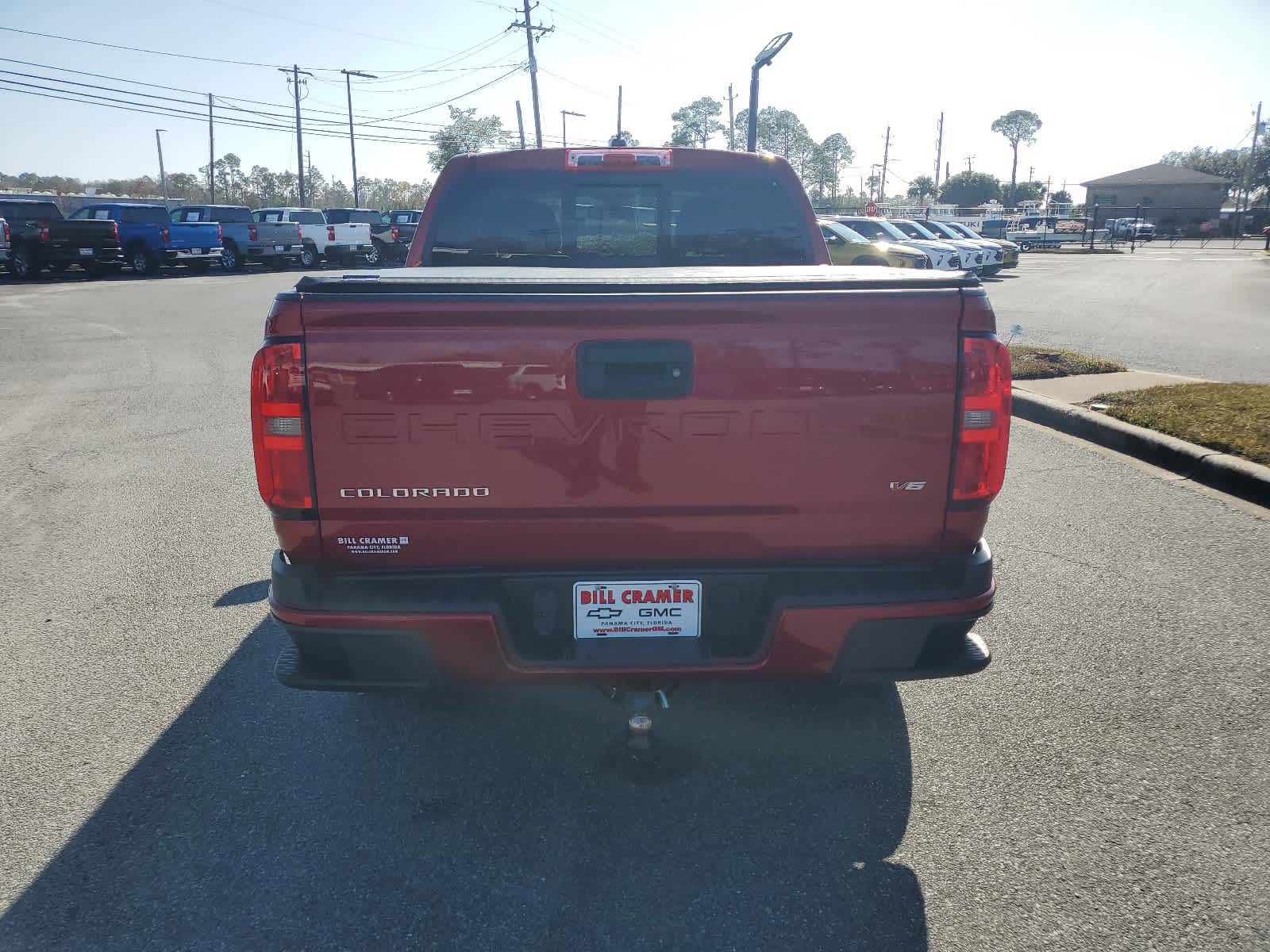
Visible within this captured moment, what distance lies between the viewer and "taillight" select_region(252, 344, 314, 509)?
246 cm

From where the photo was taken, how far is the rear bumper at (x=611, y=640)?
2607mm

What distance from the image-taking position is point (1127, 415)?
7.81 m

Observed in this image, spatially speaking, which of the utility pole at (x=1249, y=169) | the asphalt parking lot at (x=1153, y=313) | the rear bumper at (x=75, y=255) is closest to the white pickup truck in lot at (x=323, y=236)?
the rear bumper at (x=75, y=255)

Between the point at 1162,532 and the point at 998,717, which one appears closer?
the point at 998,717

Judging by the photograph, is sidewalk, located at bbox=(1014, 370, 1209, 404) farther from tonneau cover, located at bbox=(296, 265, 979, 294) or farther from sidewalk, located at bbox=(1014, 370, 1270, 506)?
tonneau cover, located at bbox=(296, 265, 979, 294)

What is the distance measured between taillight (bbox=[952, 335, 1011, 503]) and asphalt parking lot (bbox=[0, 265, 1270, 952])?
104cm

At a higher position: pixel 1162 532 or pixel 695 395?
pixel 695 395

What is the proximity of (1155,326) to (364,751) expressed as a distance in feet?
50.3

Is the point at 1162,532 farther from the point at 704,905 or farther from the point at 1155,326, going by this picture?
the point at 1155,326

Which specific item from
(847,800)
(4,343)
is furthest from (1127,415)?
(4,343)

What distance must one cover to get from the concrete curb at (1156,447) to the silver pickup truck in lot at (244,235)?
92.2 ft

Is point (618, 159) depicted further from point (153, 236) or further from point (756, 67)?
point (153, 236)

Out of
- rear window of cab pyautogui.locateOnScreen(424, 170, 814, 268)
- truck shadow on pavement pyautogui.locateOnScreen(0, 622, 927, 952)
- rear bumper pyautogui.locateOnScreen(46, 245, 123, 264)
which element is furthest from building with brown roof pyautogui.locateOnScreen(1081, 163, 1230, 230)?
truck shadow on pavement pyautogui.locateOnScreen(0, 622, 927, 952)

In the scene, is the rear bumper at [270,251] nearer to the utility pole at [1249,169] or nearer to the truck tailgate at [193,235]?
the truck tailgate at [193,235]
